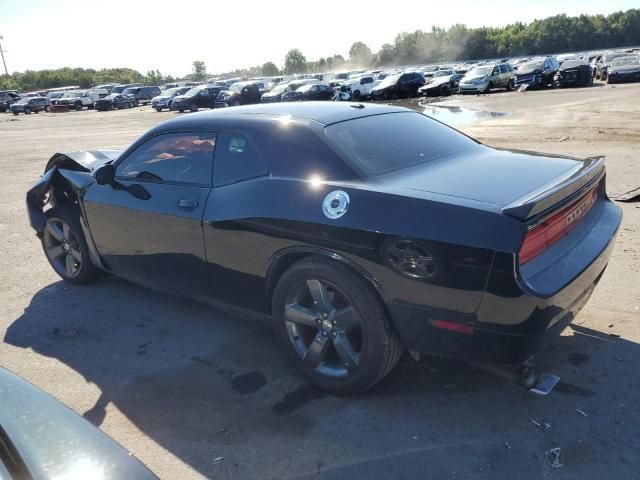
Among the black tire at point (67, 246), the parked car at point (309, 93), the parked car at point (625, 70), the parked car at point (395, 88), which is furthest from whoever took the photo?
the parked car at point (395, 88)

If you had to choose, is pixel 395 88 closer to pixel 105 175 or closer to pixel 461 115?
pixel 461 115

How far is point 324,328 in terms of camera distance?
3.07 metres

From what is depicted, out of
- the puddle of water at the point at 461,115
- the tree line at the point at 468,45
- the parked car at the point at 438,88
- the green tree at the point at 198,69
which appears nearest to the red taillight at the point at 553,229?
the puddle of water at the point at 461,115

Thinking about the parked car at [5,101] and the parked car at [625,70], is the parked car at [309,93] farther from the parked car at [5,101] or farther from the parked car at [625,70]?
the parked car at [5,101]

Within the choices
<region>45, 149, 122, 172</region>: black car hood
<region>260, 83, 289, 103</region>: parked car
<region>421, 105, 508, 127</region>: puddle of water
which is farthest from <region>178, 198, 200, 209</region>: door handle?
<region>260, 83, 289, 103</region>: parked car

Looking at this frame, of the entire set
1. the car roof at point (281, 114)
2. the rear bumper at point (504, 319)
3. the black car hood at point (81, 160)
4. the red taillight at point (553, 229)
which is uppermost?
the car roof at point (281, 114)

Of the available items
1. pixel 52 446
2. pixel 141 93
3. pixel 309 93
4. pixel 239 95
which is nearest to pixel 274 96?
pixel 239 95

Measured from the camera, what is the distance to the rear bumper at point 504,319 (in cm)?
241

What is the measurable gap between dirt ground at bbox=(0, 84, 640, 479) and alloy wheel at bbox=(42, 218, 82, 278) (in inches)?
10.1

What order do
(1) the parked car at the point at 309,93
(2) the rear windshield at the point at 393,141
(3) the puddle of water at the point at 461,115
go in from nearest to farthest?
(2) the rear windshield at the point at 393,141, (3) the puddle of water at the point at 461,115, (1) the parked car at the point at 309,93

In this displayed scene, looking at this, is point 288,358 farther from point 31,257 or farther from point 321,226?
point 31,257

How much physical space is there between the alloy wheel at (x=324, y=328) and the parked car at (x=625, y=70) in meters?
32.2

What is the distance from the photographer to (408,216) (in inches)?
103

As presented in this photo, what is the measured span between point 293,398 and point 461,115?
58.4 feet
